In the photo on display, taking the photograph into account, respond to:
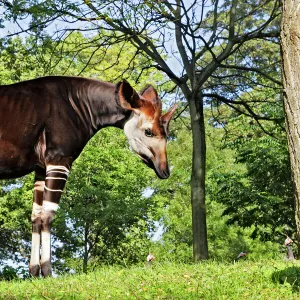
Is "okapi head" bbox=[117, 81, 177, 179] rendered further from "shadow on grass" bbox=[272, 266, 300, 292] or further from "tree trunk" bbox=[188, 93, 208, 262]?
"tree trunk" bbox=[188, 93, 208, 262]

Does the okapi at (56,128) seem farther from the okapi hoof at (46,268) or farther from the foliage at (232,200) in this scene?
the foliage at (232,200)

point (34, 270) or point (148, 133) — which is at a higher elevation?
point (148, 133)

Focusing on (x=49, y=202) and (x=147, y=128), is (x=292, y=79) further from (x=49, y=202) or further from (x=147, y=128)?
(x=49, y=202)

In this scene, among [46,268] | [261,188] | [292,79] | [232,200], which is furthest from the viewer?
[261,188]

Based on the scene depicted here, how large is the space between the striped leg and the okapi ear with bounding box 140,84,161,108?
6.10 ft

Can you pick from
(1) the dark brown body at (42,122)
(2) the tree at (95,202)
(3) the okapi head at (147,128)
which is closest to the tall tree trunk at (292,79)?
(3) the okapi head at (147,128)

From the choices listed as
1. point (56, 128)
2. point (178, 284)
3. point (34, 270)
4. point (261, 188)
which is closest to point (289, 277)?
point (178, 284)

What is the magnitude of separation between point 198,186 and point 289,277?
6.78m

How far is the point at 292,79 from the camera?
663 centimetres

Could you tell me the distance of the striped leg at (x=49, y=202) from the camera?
30.8ft

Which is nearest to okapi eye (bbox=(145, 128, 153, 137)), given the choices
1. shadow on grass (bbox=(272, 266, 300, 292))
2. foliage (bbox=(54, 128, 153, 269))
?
shadow on grass (bbox=(272, 266, 300, 292))

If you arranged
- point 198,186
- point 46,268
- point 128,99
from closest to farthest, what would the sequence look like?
point 46,268 < point 128,99 < point 198,186

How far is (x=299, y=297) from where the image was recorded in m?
7.15

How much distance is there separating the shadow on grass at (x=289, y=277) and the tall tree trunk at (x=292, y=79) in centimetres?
128
